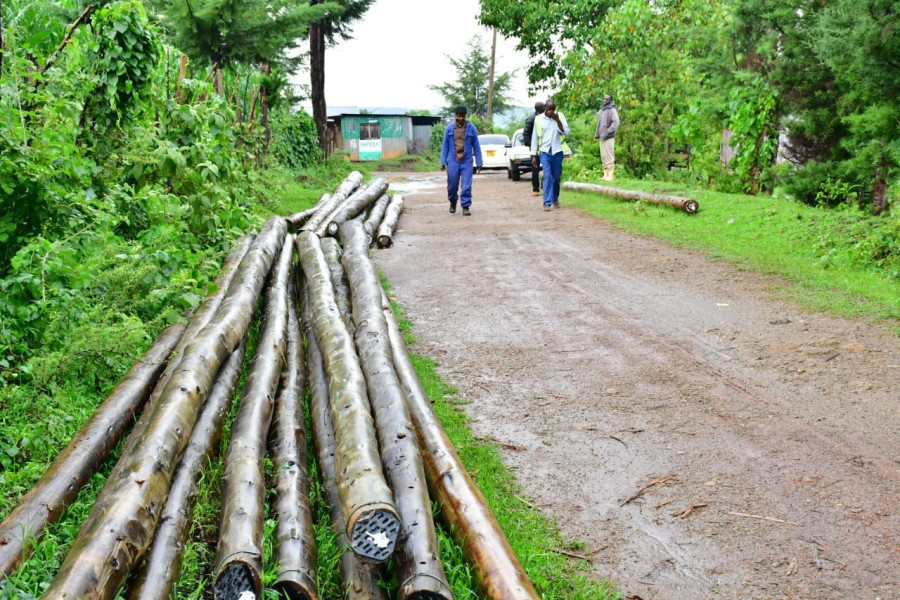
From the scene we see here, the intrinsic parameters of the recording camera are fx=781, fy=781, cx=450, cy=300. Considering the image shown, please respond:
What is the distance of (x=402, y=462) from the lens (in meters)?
3.76

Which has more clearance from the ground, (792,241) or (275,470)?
(792,241)

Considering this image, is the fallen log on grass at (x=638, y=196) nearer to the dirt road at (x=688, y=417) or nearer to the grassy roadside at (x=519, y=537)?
the dirt road at (x=688, y=417)

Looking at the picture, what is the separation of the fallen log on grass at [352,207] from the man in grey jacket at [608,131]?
538cm

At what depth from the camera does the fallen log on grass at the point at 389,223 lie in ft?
38.1

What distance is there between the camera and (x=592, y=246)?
35.7ft

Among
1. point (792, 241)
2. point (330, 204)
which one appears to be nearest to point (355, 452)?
point (792, 241)

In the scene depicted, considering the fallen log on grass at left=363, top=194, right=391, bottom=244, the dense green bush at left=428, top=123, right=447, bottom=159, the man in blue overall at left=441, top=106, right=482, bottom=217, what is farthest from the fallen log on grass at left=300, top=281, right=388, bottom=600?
the dense green bush at left=428, top=123, right=447, bottom=159

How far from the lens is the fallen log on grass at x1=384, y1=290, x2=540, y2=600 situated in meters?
3.09

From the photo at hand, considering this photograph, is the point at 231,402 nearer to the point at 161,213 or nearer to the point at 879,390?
the point at 161,213

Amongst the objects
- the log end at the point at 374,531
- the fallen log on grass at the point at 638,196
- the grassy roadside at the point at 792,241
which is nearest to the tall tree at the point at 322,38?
the fallen log on grass at the point at 638,196

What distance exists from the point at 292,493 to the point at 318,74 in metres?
24.7

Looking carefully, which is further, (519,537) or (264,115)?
(264,115)

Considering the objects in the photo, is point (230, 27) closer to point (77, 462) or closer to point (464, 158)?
point (464, 158)

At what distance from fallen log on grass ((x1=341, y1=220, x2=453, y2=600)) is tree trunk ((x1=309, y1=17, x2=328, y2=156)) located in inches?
861
